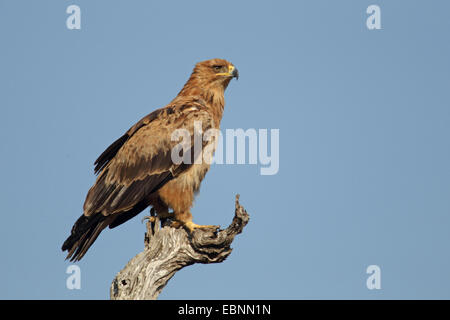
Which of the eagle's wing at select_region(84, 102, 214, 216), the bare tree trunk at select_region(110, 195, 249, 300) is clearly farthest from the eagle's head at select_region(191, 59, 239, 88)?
the bare tree trunk at select_region(110, 195, 249, 300)

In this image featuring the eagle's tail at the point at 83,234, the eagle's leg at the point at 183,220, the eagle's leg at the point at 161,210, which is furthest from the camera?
the eagle's leg at the point at 161,210

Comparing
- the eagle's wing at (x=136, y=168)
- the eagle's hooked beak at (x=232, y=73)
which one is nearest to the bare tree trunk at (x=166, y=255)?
the eagle's wing at (x=136, y=168)

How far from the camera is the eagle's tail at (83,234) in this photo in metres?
8.45

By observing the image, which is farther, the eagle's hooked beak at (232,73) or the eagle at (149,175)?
the eagle's hooked beak at (232,73)

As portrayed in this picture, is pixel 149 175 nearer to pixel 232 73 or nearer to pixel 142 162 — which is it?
pixel 142 162

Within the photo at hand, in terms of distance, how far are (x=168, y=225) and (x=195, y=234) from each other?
88 centimetres

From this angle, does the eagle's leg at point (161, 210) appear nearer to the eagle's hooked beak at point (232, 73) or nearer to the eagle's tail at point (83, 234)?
the eagle's tail at point (83, 234)

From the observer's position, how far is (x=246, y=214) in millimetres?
8000

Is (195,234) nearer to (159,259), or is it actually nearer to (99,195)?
(159,259)

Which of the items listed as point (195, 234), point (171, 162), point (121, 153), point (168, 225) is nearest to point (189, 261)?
point (195, 234)

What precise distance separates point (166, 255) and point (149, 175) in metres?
1.46
